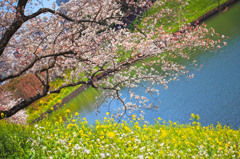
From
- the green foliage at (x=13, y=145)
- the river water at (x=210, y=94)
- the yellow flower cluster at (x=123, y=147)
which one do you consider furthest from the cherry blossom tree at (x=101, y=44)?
the yellow flower cluster at (x=123, y=147)

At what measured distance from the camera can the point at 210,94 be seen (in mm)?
11250

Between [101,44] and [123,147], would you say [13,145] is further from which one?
[101,44]

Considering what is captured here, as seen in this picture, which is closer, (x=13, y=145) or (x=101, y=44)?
(x=13, y=145)

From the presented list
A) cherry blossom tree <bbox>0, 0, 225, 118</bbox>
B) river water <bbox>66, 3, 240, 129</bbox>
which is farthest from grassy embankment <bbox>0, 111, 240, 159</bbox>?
river water <bbox>66, 3, 240, 129</bbox>

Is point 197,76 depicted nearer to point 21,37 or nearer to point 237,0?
point 21,37

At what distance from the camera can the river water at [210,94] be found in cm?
963

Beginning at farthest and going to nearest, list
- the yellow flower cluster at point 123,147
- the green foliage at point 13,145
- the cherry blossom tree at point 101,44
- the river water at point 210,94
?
1. the river water at point 210,94
2. the cherry blossom tree at point 101,44
3. the green foliage at point 13,145
4. the yellow flower cluster at point 123,147

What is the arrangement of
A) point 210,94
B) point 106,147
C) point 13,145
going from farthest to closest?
point 210,94
point 13,145
point 106,147

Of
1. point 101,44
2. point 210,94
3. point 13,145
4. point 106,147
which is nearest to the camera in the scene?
point 106,147

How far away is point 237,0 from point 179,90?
17499mm

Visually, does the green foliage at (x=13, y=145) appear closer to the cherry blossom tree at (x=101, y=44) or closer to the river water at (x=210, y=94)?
the cherry blossom tree at (x=101, y=44)

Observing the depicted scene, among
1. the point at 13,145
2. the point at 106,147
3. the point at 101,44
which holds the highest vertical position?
the point at 101,44

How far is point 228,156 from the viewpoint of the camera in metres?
4.93

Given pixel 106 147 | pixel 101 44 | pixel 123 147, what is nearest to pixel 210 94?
pixel 101 44
